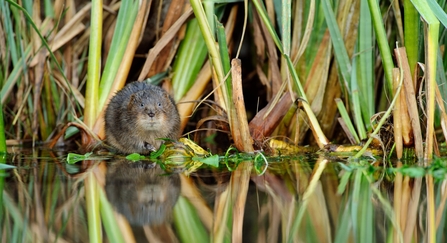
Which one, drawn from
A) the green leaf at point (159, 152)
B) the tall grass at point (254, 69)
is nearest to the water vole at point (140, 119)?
the tall grass at point (254, 69)

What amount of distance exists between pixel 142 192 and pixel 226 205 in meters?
0.56

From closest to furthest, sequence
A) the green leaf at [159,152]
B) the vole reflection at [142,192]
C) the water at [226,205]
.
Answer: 1. the water at [226,205]
2. the vole reflection at [142,192]
3. the green leaf at [159,152]

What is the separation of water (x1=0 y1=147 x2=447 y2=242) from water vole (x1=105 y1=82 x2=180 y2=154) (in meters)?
1.11

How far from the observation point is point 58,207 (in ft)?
10.2

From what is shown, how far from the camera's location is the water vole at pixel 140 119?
5504 millimetres

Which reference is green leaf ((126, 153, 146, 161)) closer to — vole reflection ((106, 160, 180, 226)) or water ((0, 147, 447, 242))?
vole reflection ((106, 160, 180, 226))

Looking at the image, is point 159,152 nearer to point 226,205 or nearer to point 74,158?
point 74,158

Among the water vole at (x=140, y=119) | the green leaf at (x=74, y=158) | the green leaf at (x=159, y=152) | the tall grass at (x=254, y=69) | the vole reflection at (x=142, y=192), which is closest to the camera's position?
the vole reflection at (x=142, y=192)

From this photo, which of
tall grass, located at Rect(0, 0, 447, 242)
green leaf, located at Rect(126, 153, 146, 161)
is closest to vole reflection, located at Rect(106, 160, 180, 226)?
tall grass, located at Rect(0, 0, 447, 242)

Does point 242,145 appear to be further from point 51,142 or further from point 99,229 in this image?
point 99,229

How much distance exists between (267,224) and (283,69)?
309 centimetres

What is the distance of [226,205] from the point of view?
10.2 ft

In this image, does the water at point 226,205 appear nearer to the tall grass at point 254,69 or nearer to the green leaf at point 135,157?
the tall grass at point 254,69

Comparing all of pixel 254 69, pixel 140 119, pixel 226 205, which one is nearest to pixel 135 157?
pixel 140 119
